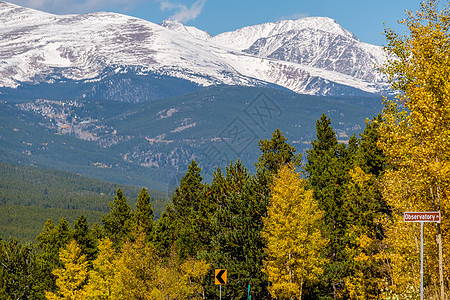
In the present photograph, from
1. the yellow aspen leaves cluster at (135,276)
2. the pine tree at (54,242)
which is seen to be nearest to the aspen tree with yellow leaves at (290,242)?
the yellow aspen leaves cluster at (135,276)

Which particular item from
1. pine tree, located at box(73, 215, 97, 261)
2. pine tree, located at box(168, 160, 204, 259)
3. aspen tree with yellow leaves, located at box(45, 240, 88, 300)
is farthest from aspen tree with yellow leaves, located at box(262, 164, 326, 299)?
pine tree, located at box(73, 215, 97, 261)

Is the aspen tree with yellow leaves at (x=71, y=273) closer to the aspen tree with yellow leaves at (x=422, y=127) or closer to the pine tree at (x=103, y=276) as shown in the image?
the pine tree at (x=103, y=276)

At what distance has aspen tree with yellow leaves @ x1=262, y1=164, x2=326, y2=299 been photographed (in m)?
46.7

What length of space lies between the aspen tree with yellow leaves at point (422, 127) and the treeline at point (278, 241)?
31.0 feet

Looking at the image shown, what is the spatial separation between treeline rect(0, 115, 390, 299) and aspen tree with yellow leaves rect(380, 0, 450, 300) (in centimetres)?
946

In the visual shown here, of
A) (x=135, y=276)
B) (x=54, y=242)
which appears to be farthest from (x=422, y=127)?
(x=54, y=242)

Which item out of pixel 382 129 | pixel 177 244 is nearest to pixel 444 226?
pixel 382 129

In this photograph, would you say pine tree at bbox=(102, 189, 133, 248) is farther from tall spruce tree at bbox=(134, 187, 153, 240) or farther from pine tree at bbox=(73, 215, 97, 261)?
pine tree at bbox=(73, 215, 97, 261)

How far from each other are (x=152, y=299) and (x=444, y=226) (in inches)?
1532

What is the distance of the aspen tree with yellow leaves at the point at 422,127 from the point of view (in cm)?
2328

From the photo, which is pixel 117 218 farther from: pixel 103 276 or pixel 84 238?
pixel 103 276

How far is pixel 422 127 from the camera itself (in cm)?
2380

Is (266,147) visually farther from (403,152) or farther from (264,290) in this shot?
(403,152)

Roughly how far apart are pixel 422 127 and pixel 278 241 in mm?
24332
